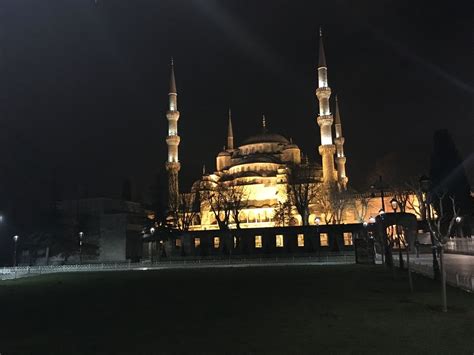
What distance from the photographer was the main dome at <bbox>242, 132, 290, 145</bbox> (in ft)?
267

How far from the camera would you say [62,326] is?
943 cm

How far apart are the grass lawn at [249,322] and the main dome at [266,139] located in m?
67.2

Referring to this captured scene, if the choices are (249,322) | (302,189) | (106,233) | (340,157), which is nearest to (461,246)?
(302,189)

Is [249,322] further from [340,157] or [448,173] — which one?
[340,157]

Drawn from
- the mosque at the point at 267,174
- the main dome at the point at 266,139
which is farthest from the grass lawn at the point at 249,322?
the main dome at the point at 266,139

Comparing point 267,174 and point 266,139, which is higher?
point 266,139

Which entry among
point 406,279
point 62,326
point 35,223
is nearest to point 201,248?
point 35,223

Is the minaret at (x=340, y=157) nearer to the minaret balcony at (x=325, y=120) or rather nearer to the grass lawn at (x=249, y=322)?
the minaret balcony at (x=325, y=120)

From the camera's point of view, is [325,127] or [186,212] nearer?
[186,212]

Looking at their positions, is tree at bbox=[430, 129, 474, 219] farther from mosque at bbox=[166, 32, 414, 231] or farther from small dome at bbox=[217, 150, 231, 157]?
small dome at bbox=[217, 150, 231, 157]

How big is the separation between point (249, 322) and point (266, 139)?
73.4 m

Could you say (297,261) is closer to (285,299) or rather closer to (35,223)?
(285,299)

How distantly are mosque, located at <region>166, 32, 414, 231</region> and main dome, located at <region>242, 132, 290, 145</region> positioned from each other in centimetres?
27

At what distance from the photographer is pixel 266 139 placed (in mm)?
81625
